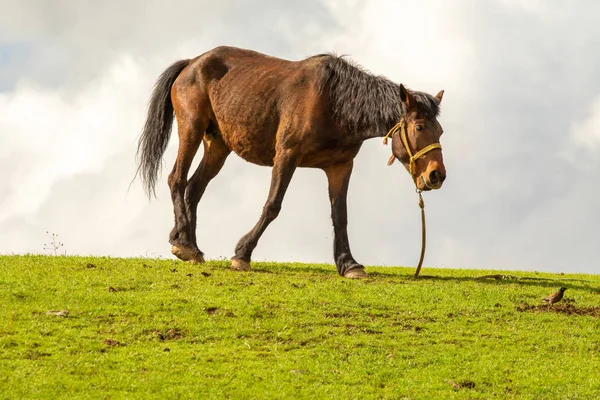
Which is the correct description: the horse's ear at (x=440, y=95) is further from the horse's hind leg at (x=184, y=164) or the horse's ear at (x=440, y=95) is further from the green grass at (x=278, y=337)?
the horse's hind leg at (x=184, y=164)

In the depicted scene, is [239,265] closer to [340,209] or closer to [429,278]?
[340,209]

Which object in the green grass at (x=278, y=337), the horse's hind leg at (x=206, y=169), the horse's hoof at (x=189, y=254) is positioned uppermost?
the horse's hind leg at (x=206, y=169)

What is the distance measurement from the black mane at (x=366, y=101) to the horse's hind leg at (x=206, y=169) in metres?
2.69

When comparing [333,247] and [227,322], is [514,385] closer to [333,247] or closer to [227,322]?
[227,322]

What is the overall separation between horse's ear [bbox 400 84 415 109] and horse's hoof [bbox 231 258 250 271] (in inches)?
137

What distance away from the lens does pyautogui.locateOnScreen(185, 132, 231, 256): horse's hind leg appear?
1666 centimetres

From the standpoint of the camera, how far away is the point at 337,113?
1477 cm

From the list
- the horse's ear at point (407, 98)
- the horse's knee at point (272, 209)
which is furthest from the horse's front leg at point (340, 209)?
the horse's ear at point (407, 98)

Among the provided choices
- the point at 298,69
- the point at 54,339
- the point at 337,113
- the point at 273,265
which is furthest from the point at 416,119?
the point at 54,339

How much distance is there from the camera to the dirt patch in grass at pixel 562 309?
13.3m

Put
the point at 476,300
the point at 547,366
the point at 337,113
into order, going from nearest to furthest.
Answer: the point at 547,366 < the point at 476,300 < the point at 337,113

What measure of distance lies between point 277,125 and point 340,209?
1.69 m

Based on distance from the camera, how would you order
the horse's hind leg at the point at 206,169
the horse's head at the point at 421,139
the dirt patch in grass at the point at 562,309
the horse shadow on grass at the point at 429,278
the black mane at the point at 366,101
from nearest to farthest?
the dirt patch in grass at the point at 562,309, the horse's head at the point at 421,139, the black mane at the point at 366,101, the horse shadow on grass at the point at 429,278, the horse's hind leg at the point at 206,169

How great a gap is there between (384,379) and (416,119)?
533cm
